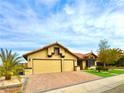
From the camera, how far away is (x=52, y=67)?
105ft

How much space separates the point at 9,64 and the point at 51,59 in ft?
53.7

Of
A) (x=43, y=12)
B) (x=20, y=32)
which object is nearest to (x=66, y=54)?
(x=20, y=32)

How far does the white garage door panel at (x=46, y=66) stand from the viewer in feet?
98.7

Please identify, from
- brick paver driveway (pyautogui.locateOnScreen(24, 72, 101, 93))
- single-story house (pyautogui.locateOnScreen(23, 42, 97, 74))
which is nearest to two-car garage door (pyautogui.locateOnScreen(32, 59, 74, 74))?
single-story house (pyautogui.locateOnScreen(23, 42, 97, 74))

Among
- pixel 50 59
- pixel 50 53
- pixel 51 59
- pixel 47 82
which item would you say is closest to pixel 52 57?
pixel 51 59

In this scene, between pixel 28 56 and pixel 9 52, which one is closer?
pixel 9 52

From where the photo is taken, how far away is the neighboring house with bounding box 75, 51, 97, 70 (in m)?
42.3

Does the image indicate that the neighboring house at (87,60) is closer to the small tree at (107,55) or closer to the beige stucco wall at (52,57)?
the small tree at (107,55)

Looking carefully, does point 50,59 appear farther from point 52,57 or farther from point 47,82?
point 47,82

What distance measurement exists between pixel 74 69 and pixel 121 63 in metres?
23.6

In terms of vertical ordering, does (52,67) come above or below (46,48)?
below

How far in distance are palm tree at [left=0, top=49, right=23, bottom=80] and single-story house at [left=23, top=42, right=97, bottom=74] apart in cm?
1202

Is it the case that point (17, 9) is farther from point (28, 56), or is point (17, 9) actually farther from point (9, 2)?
point (28, 56)

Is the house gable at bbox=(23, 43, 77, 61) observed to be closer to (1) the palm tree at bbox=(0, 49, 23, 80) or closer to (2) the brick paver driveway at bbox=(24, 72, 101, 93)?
(2) the brick paver driveway at bbox=(24, 72, 101, 93)
